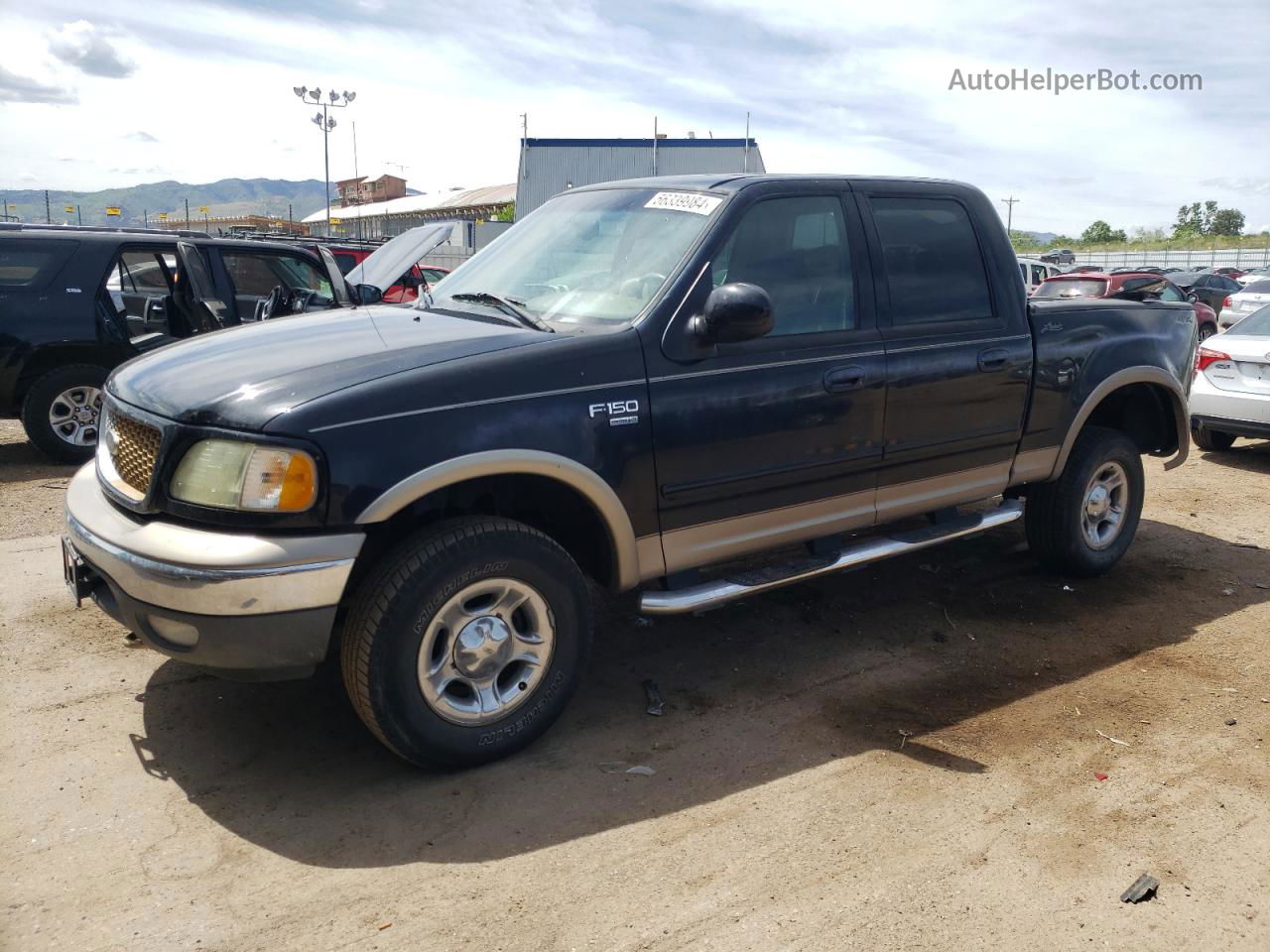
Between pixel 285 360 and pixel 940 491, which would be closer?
pixel 285 360

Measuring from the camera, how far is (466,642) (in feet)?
11.1

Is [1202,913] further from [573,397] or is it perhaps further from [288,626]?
[288,626]

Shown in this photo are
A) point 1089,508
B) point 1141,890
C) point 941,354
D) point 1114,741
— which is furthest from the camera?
point 1089,508

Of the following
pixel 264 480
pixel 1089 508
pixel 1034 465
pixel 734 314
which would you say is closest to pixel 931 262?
pixel 1034 465

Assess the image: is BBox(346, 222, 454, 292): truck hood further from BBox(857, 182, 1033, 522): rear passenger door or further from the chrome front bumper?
the chrome front bumper

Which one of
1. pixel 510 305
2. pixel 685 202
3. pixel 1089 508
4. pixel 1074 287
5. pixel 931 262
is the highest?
pixel 685 202

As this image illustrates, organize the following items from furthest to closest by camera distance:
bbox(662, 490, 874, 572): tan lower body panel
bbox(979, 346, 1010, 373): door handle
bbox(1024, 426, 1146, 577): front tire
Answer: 1. bbox(1024, 426, 1146, 577): front tire
2. bbox(979, 346, 1010, 373): door handle
3. bbox(662, 490, 874, 572): tan lower body panel

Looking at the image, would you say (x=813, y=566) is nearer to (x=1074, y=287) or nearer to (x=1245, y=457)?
(x=1245, y=457)

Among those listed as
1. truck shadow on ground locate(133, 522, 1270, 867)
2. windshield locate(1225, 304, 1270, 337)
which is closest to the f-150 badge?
truck shadow on ground locate(133, 522, 1270, 867)

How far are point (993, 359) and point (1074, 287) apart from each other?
42.7 ft

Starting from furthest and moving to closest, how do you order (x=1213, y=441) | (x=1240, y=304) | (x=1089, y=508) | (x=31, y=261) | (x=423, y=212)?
1. (x=423, y=212)
2. (x=1240, y=304)
3. (x=1213, y=441)
4. (x=31, y=261)
5. (x=1089, y=508)

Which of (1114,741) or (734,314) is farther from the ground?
(734,314)

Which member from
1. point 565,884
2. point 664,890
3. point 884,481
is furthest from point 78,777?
point 884,481

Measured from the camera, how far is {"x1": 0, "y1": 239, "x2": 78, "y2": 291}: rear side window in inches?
310
